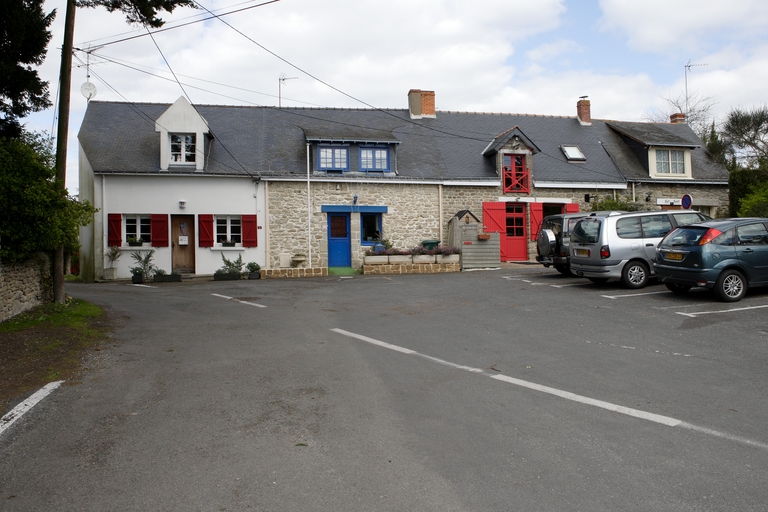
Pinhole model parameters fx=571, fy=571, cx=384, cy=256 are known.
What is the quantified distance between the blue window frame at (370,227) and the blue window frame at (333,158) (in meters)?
2.09

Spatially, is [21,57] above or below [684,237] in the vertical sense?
above

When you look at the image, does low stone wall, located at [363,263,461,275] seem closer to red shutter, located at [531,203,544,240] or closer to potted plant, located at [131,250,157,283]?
red shutter, located at [531,203,544,240]

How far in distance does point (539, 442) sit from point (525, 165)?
69.5 feet

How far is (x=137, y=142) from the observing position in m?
22.0

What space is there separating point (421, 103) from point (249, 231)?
1056 centimetres

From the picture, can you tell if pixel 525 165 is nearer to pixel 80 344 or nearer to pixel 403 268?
pixel 403 268

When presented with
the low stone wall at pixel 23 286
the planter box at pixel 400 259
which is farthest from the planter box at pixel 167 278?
the low stone wall at pixel 23 286

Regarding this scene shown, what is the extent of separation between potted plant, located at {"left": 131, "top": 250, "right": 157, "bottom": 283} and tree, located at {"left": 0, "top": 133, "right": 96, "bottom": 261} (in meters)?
8.91

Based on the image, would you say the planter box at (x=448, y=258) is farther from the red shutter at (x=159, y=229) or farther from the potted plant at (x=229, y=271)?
the red shutter at (x=159, y=229)

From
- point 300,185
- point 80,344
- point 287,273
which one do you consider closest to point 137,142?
point 300,185

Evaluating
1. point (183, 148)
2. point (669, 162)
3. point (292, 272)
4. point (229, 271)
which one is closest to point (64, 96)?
point (229, 271)

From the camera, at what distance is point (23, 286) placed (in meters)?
10.7

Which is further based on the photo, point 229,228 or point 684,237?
point 229,228

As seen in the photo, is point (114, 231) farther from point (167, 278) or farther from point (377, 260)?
point (377, 260)
